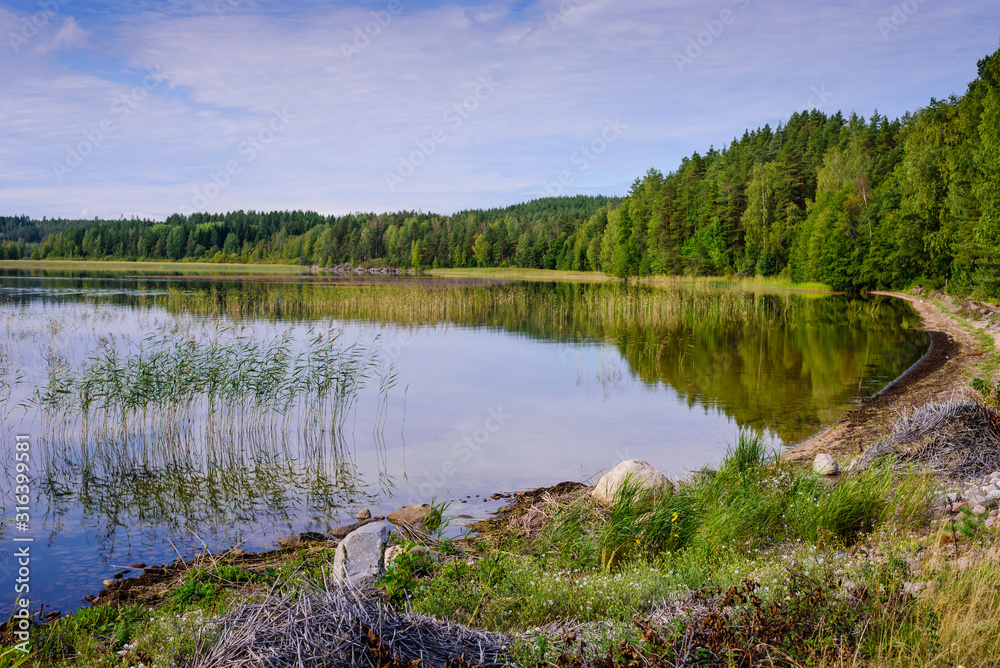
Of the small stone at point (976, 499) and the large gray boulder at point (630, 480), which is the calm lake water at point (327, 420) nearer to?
the large gray boulder at point (630, 480)

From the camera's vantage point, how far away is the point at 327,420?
13672 mm

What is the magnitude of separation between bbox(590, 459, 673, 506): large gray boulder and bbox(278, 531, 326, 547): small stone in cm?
346

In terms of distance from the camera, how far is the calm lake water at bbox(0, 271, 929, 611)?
29.6ft

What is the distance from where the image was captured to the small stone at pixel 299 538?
7.96 meters

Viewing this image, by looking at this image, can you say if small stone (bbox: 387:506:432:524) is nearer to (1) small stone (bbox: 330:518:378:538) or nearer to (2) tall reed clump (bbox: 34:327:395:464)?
(1) small stone (bbox: 330:518:378:538)

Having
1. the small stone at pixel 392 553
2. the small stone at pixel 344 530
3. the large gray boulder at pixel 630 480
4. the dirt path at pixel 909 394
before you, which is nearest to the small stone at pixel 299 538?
the small stone at pixel 344 530

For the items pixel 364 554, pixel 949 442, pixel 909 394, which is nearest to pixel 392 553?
pixel 364 554

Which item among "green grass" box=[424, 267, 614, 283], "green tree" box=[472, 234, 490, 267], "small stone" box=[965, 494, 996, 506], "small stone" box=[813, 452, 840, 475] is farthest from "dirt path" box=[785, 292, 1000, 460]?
"green tree" box=[472, 234, 490, 267]

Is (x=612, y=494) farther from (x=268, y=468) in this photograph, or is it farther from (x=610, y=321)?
(x=610, y=321)

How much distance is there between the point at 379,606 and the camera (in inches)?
150

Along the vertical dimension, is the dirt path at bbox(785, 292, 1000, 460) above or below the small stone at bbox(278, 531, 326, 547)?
above

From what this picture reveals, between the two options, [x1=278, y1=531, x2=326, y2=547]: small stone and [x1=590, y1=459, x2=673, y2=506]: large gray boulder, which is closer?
[x1=590, y1=459, x2=673, y2=506]: large gray boulder

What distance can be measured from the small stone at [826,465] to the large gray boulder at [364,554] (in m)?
5.90

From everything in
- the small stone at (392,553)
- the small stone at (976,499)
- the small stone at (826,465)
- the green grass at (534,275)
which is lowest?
the small stone at (392,553)
